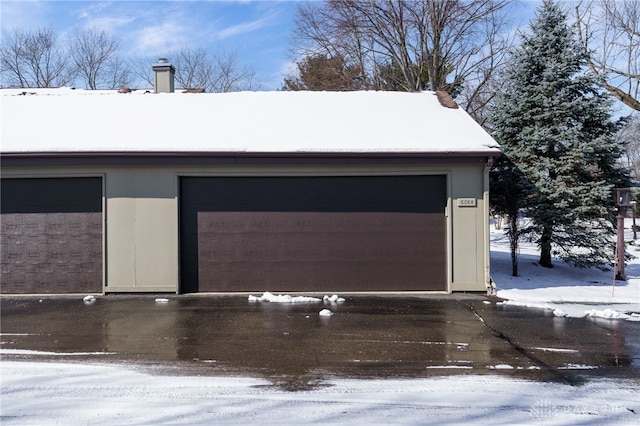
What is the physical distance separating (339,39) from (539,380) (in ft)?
78.7

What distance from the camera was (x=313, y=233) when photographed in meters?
9.75

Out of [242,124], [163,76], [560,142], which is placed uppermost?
[163,76]

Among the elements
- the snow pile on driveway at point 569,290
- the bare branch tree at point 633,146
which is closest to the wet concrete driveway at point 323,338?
the snow pile on driveway at point 569,290

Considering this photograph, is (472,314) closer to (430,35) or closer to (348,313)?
(348,313)

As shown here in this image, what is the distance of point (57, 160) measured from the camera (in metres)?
9.30

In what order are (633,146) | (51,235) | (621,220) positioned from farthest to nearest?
(633,146)
(621,220)
(51,235)

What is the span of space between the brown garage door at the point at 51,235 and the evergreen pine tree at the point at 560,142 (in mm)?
9291

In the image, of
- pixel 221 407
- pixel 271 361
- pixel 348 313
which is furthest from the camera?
pixel 348 313

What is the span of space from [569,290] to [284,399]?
7663 millimetres

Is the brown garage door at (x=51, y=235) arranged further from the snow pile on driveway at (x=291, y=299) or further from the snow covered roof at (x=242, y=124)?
the snow pile on driveway at (x=291, y=299)

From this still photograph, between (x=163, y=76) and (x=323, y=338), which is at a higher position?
(x=163, y=76)

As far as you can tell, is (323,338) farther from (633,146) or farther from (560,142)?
(633,146)

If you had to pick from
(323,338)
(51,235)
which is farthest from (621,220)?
(51,235)

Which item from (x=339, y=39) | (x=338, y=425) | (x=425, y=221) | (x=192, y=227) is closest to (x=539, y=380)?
(x=338, y=425)
